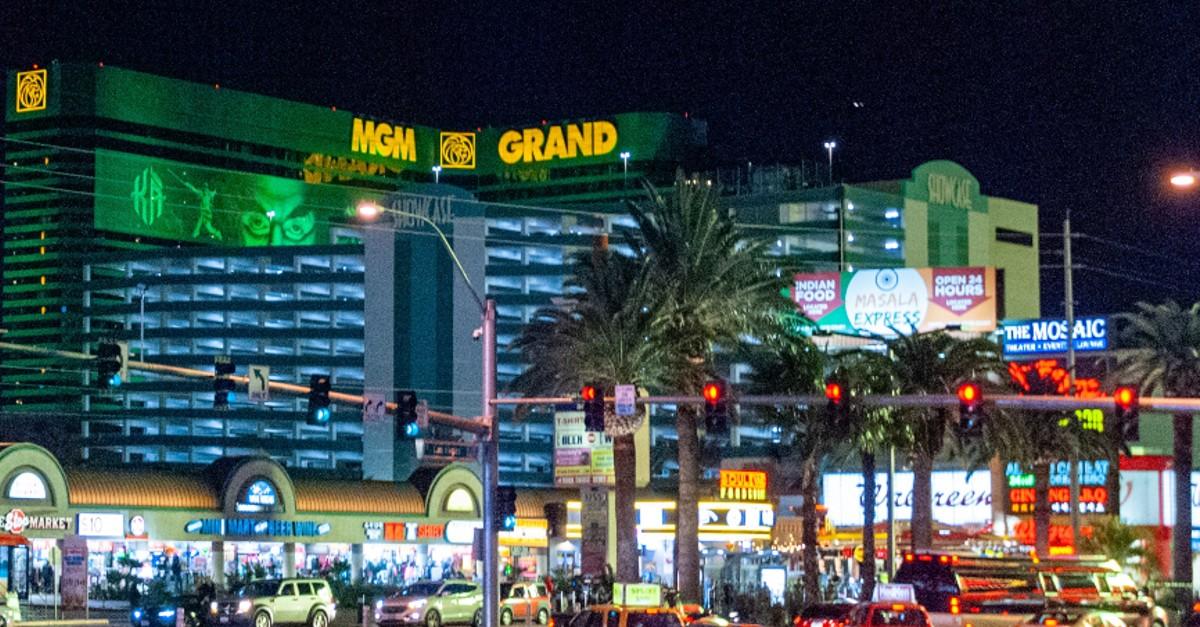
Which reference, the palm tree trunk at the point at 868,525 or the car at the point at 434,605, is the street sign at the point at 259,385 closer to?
the car at the point at 434,605

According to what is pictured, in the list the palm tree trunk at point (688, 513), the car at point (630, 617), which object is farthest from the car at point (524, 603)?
the car at point (630, 617)

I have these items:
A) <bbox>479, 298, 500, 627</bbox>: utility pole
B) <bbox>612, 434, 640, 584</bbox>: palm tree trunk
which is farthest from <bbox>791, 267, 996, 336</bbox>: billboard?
<bbox>479, 298, 500, 627</bbox>: utility pole

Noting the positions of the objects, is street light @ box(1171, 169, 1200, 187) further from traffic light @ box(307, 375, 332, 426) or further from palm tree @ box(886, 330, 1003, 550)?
palm tree @ box(886, 330, 1003, 550)

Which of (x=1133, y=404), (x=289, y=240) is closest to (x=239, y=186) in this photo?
(x=289, y=240)

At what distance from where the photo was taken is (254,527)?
8175 cm

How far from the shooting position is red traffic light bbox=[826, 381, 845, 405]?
4069 centimetres

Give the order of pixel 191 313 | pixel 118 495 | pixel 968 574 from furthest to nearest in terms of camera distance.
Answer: pixel 191 313 < pixel 118 495 < pixel 968 574

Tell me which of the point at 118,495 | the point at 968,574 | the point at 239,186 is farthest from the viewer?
the point at 239,186

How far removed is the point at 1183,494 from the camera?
71625mm

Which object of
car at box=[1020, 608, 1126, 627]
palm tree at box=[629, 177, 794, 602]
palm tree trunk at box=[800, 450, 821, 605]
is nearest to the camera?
car at box=[1020, 608, 1126, 627]

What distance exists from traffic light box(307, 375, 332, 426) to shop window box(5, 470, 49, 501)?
125ft

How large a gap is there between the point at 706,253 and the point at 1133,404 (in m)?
18.1

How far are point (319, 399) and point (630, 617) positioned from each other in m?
8.29

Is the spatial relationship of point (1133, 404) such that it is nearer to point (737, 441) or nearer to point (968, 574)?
point (968, 574)
